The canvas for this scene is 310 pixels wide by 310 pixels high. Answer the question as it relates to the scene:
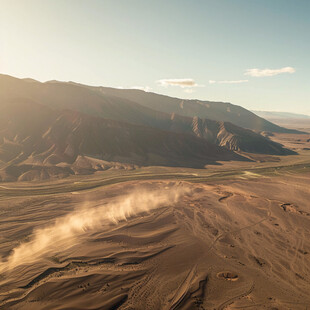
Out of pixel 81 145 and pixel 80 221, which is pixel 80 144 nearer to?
pixel 81 145

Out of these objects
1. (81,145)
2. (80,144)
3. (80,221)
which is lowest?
(80,221)

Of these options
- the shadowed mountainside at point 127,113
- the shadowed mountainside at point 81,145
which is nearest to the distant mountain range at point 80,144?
the shadowed mountainside at point 81,145

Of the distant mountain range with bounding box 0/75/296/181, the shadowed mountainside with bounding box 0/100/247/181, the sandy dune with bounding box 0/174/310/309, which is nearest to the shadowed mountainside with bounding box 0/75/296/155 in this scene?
the distant mountain range with bounding box 0/75/296/181

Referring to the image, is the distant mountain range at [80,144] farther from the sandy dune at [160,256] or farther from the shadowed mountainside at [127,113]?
the sandy dune at [160,256]

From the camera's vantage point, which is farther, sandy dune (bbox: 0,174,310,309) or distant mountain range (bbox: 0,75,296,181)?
distant mountain range (bbox: 0,75,296,181)

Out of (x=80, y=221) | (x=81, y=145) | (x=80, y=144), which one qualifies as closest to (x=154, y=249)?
(x=80, y=221)

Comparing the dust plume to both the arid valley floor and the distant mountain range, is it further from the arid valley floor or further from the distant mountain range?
the distant mountain range
